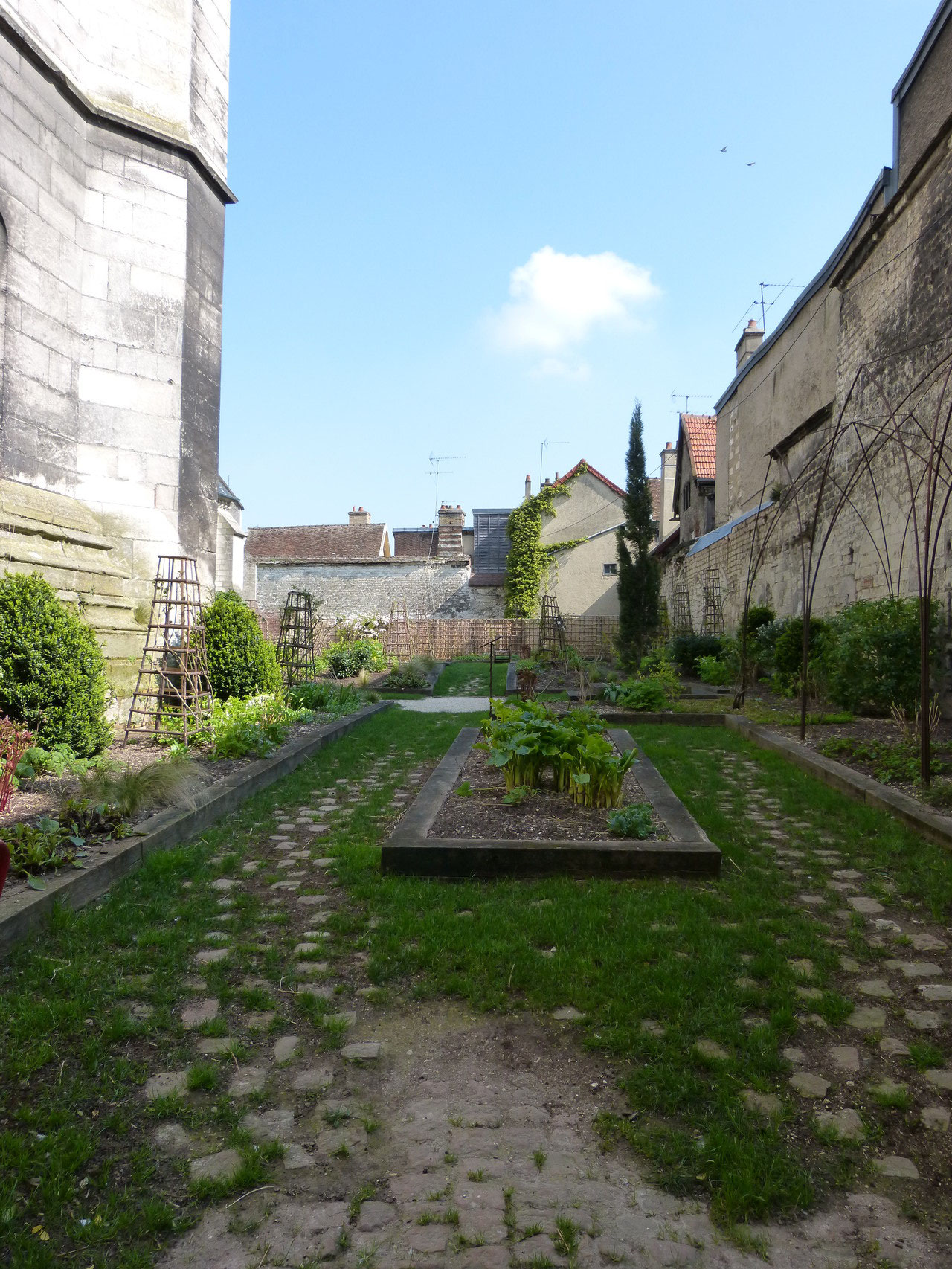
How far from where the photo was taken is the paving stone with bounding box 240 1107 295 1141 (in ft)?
6.72

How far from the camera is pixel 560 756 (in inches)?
203

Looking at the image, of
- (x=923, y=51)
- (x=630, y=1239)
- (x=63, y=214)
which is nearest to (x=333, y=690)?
(x=63, y=214)

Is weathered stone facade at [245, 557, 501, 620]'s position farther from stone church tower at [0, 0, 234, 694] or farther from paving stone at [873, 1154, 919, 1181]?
paving stone at [873, 1154, 919, 1181]

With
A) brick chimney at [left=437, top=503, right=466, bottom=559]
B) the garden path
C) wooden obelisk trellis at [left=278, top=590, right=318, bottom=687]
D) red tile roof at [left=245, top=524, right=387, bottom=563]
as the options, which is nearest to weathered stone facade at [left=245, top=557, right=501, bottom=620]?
brick chimney at [left=437, top=503, right=466, bottom=559]

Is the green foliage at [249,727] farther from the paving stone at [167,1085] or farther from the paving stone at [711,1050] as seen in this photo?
the paving stone at [711,1050]

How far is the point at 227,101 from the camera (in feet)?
29.5

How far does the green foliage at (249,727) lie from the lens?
21.0 ft

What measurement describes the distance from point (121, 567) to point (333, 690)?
12.9ft

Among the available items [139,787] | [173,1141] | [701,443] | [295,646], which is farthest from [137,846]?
[701,443]

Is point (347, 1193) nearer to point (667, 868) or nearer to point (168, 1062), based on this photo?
point (168, 1062)

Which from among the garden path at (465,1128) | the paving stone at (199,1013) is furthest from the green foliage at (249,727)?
the paving stone at (199,1013)

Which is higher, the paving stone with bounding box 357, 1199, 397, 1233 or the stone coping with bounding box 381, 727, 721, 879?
the stone coping with bounding box 381, 727, 721, 879

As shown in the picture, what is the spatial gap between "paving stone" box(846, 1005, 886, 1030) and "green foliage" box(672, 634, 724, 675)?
12.9 metres

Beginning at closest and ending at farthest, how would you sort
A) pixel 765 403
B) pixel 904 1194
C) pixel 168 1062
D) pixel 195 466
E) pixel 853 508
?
pixel 904 1194, pixel 168 1062, pixel 195 466, pixel 853 508, pixel 765 403
